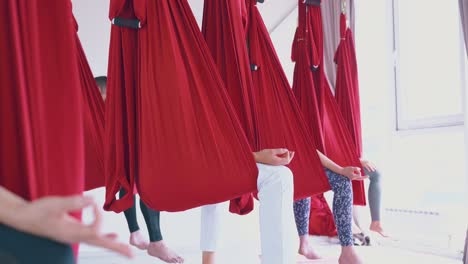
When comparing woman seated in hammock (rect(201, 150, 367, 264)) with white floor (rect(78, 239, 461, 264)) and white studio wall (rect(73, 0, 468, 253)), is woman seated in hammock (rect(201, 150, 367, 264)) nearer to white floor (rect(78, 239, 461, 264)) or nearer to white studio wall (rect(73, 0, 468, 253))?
white floor (rect(78, 239, 461, 264))

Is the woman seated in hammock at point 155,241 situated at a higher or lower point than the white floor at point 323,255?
higher

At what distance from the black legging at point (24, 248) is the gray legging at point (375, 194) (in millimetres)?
2870

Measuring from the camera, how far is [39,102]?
0.71 meters

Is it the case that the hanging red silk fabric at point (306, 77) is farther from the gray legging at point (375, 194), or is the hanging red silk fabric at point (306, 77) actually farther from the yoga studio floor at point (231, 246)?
the gray legging at point (375, 194)

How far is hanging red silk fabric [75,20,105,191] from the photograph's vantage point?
2.09 m

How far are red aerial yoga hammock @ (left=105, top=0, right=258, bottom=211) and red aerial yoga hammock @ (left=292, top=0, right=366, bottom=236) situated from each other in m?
1.02

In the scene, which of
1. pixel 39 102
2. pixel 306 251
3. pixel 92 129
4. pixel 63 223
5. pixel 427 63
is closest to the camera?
pixel 63 223

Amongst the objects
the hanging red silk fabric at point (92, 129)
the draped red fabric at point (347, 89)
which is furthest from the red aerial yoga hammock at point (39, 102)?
the draped red fabric at point (347, 89)

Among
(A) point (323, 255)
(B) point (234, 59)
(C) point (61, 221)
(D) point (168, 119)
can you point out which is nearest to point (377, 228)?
(A) point (323, 255)

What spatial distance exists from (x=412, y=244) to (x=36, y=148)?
10.5 ft

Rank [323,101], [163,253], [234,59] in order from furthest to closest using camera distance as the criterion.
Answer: [323,101] < [163,253] < [234,59]

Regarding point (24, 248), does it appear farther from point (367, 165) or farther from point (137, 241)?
point (367, 165)

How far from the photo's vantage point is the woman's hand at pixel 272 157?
1.57 metres

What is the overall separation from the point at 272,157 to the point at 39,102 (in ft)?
3.11
